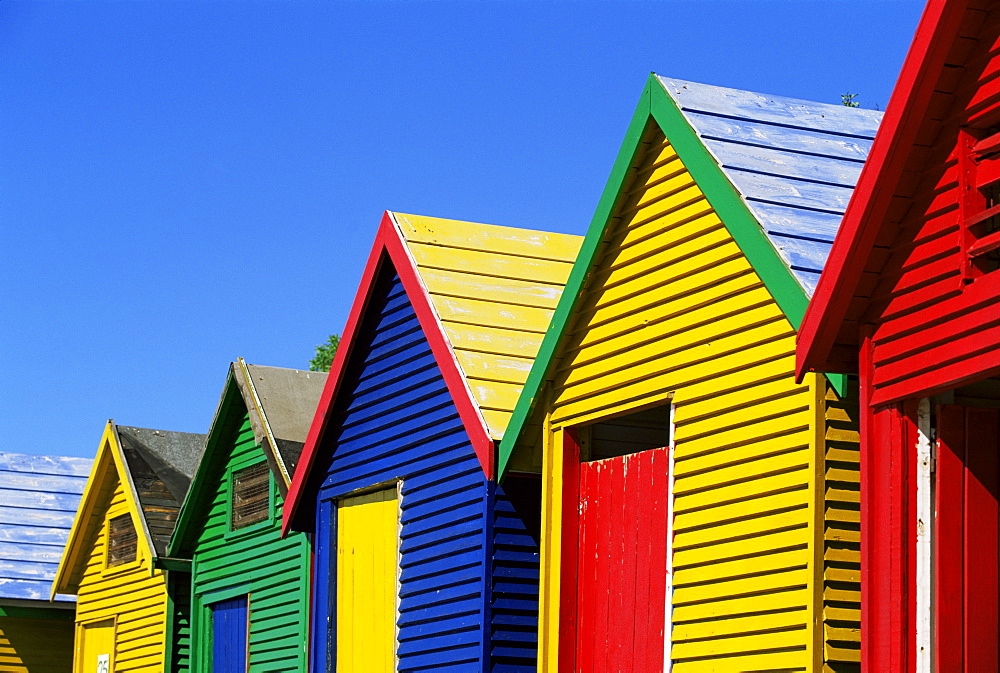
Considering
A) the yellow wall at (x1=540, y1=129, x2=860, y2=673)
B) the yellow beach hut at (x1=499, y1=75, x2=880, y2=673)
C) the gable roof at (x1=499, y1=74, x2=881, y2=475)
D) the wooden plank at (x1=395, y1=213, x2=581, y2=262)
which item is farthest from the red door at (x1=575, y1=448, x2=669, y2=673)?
the wooden plank at (x1=395, y1=213, x2=581, y2=262)

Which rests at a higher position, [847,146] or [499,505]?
[847,146]

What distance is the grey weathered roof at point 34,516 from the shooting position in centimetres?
2742

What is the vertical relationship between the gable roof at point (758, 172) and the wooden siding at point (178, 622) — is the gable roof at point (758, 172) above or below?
above

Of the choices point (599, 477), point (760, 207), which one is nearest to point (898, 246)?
point (760, 207)

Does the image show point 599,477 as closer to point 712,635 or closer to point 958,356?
point 712,635

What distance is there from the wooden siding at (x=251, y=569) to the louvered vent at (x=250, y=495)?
0.34 feet

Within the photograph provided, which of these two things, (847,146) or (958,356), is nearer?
(958,356)

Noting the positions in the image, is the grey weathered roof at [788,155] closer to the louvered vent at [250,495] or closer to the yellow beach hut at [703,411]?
the yellow beach hut at [703,411]

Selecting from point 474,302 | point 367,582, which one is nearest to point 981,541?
point 474,302

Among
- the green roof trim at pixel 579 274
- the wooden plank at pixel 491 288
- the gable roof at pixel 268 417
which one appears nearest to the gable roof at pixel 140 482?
the gable roof at pixel 268 417

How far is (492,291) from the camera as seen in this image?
45.7 feet

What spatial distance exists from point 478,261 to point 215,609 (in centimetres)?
834

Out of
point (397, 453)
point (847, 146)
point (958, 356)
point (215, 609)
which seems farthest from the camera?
point (215, 609)

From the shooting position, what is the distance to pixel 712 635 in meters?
9.40
